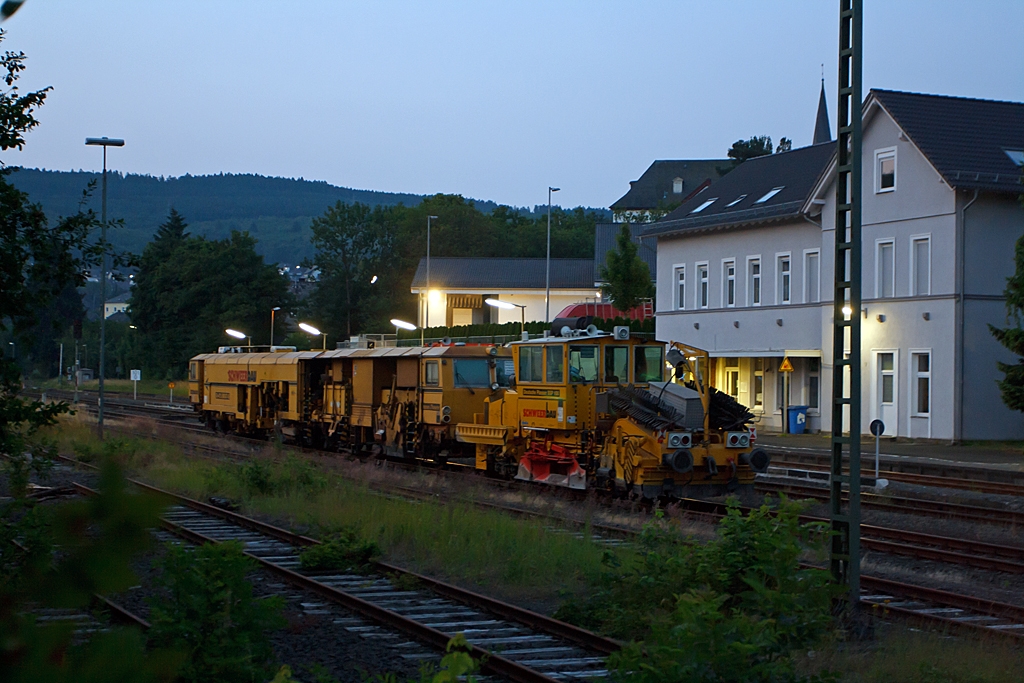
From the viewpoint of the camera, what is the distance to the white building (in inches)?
1233

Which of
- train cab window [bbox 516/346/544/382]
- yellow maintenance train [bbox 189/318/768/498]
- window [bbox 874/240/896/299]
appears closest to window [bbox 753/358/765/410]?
window [bbox 874/240/896/299]

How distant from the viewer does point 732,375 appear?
133 ft

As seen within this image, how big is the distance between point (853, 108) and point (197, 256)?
7967cm

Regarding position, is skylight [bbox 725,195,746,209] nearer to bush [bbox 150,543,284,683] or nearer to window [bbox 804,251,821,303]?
window [bbox 804,251,821,303]

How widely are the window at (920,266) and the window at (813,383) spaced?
4.83m

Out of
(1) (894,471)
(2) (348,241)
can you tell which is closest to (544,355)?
(1) (894,471)

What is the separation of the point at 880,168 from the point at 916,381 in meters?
7.22

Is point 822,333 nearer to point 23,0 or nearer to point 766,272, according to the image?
point 766,272

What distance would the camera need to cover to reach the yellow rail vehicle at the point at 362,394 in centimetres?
2391

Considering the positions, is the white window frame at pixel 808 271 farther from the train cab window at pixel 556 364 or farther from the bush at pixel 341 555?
the bush at pixel 341 555

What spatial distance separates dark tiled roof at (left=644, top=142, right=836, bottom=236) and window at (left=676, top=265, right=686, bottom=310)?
1.67 metres

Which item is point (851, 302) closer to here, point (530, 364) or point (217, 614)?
point (217, 614)

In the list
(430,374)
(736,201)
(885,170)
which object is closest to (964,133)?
(885,170)

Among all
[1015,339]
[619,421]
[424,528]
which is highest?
[1015,339]
